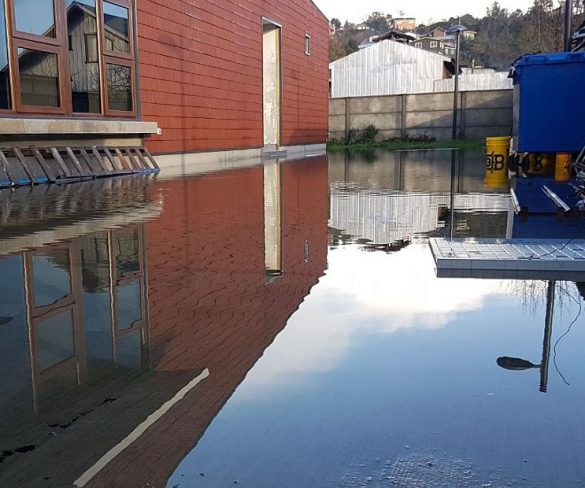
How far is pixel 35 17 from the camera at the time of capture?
1004 cm

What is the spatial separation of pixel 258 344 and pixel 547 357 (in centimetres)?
121

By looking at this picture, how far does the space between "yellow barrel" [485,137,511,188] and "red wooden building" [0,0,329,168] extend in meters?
6.99

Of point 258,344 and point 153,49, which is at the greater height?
point 153,49

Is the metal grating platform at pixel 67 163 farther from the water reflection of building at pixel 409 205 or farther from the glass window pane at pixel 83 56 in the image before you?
the water reflection of building at pixel 409 205

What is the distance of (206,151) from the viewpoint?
51.4 feet

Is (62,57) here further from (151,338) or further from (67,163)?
(151,338)

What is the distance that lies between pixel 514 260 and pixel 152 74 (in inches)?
434

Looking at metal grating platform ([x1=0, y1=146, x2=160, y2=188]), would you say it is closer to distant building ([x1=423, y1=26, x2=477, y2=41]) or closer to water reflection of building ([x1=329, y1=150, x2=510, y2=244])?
water reflection of building ([x1=329, y1=150, x2=510, y2=244])

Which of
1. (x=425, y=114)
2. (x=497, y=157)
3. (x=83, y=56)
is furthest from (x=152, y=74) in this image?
(x=425, y=114)

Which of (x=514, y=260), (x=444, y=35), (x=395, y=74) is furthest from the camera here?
(x=444, y=35)

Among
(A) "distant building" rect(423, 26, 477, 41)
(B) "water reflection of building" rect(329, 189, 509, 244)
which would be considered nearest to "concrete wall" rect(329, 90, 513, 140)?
(B) "water reflection of building" rect(329, 189, 509, 244)

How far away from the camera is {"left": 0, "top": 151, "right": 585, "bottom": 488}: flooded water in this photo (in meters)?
1.67

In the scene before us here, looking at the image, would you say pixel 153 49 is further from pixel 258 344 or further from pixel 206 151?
pixel 258 344

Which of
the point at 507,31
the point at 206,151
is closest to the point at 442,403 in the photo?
the point at 206,151
